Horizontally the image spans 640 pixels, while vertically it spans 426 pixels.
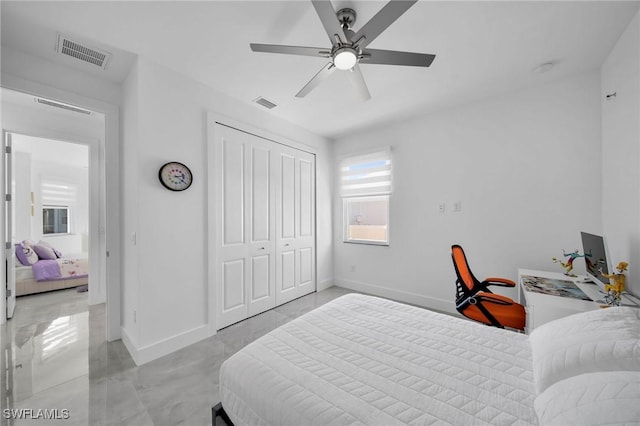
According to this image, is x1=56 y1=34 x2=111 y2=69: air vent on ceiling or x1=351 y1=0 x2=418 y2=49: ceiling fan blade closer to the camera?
x1=351 y1=0 x2=418 y2=49: ceiling fan blade

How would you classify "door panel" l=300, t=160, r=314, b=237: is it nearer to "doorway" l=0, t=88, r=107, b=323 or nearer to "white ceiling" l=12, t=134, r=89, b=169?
"doorway" l=0, t=88, r=107, b=323

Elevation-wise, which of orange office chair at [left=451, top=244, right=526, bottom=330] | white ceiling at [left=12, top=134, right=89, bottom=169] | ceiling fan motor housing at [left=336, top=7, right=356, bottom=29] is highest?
ceiling fan motor housing at [left=336, top=7, right=356, bottom=29]

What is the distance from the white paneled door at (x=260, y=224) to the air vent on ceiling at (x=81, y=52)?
3.44ft

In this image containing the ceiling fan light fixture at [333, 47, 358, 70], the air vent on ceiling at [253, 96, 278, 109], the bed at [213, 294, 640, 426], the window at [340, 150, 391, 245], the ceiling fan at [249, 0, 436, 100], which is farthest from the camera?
the window at [340, 150, 391, 245]

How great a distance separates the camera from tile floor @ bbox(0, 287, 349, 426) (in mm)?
1616

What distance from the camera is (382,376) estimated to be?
1097mm

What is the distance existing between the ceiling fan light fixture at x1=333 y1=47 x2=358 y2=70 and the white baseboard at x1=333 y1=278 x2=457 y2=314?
3102 millimetres

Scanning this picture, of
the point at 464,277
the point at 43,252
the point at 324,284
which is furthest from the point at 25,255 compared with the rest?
the point at 464,277

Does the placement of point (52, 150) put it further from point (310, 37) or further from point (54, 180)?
point (310, 37)

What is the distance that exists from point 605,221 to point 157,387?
166 inches

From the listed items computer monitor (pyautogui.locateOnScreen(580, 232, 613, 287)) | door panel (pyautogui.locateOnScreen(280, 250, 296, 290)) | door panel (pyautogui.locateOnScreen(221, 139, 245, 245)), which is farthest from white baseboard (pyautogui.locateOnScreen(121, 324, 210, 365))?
computer monitor (pyautogui.locateOnScreen(580, 232, 613, 287))

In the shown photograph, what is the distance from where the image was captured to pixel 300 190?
12.7 feet

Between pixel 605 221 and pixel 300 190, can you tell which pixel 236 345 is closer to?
pixel 300 190

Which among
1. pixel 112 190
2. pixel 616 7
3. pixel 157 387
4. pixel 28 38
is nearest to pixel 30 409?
pixel 157 387
